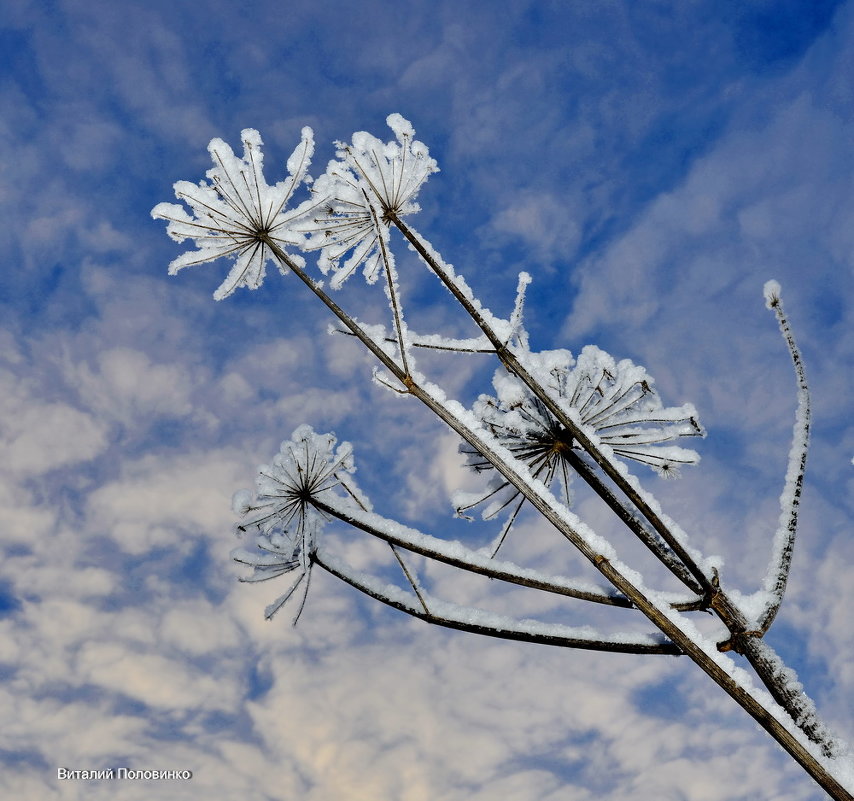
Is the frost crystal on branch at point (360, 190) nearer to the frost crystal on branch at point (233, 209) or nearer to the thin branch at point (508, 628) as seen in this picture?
the frost crystal on branch at point (233, 209)

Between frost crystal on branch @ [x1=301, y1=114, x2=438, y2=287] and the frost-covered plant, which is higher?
frost crystal on branch @ [x1=301, y1=114, x2=438, y2=287]

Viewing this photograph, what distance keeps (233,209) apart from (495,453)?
8.26ft

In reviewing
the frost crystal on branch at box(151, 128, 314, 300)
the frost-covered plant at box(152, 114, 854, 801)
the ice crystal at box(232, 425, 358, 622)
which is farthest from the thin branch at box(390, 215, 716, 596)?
the ice crystal at box(232, 425, 358, 622)

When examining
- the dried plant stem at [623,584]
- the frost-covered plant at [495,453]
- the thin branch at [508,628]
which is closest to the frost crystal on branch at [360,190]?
the frost-covered plant at [495,453]

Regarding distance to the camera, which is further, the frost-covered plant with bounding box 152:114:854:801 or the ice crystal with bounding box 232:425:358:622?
the ice crystal with bounding box 232:425:358:622

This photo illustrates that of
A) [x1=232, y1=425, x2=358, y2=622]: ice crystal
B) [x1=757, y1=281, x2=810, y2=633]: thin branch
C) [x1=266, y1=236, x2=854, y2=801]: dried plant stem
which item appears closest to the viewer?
[x1=266, y1=236, x2=854, y2=801]: dried plant stem

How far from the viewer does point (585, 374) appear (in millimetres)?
4938

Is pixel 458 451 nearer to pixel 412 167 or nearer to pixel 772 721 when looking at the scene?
pixel 412 167

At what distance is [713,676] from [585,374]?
2499mm

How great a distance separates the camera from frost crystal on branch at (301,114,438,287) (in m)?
4.33

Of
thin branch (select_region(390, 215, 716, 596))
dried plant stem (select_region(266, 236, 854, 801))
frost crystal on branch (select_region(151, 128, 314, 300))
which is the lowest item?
dried plant stem (select_region(266, 236, 854, 801))

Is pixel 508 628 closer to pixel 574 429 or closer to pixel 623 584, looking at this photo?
pixel 623 584

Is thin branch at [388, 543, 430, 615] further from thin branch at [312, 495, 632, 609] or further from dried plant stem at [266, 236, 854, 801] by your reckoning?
dried plant stem at [266, 236, 854, 801]

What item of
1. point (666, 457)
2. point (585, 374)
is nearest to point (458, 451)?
point (585, 374)
